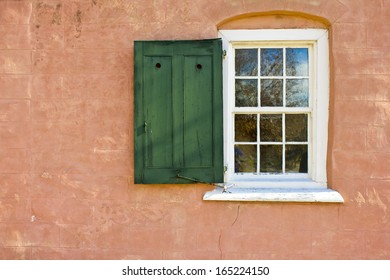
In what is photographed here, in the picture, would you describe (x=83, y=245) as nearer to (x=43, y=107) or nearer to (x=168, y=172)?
(x=168, y=172)

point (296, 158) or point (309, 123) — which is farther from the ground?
point (309, 123)

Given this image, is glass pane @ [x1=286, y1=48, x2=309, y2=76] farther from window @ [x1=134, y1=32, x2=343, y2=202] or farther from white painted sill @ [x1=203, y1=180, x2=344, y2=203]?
white painted sill @ [x1=203, y1=180, x2=344, y2=203]

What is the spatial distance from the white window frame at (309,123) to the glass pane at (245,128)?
82 mm

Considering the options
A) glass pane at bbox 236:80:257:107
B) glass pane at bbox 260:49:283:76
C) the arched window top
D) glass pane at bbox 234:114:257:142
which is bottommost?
glass pane at bbox 234:114:257:142

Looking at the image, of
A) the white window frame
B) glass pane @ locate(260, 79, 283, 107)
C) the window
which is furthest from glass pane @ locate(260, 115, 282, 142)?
the white window frame

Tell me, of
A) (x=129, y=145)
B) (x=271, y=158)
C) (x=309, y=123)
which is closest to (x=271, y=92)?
(x=309, y=123)

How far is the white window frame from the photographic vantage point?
12.3ft

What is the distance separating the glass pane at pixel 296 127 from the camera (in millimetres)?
3904

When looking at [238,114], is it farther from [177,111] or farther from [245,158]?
[177,111]

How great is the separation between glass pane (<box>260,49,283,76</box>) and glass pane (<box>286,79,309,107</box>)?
0.56 ft

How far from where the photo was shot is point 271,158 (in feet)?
12.9

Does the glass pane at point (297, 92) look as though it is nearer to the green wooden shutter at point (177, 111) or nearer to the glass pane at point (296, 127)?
the glass pane at point (296, 127)

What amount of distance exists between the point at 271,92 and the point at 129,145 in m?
1.59

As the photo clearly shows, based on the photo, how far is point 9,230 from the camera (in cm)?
390
